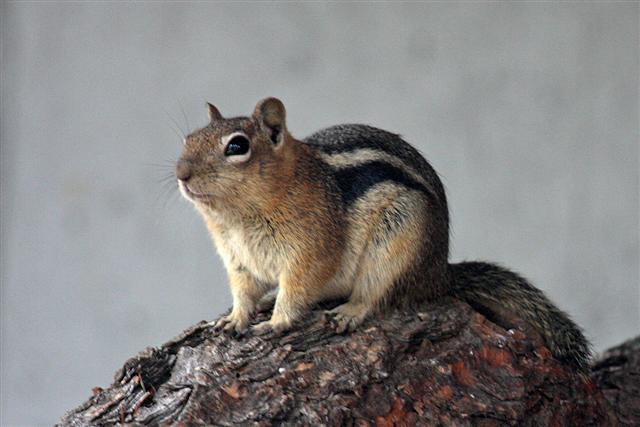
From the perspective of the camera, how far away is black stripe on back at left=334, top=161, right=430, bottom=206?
10.7 feet

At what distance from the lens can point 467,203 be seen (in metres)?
6.30

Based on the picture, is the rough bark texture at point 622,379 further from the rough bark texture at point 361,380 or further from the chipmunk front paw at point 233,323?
the chipmunk front paw at point 233,323

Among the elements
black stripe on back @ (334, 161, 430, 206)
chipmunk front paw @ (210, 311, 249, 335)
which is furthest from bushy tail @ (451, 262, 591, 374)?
chipmunk front paw @ (210, 311, 249, 335)

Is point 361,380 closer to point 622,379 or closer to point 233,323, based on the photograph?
point 233,323

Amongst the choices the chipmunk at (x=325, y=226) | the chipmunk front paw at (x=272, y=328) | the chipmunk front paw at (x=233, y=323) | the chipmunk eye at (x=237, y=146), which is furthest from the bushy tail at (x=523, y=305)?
the chipmunk eye at (x=237, y=146)

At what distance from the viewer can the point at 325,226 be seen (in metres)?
3.21

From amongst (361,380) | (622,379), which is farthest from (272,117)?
(622,379)

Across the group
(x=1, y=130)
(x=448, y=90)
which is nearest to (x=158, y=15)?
(x=1, y=130)

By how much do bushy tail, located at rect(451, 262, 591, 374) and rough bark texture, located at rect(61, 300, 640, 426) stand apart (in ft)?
0.32

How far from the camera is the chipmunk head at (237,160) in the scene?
9.91ft

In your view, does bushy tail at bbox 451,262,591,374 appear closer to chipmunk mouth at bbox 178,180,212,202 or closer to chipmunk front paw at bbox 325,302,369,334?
chipmunk front paw at bbox 325,302,369,334

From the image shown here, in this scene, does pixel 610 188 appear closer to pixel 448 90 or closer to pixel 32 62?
pixel 448 90

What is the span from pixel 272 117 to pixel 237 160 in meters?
0.22

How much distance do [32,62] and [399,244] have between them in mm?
3847
